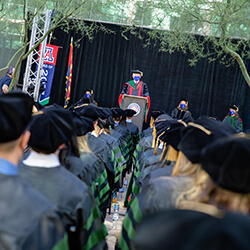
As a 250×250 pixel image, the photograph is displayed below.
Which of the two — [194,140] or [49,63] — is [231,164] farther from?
[49,63]

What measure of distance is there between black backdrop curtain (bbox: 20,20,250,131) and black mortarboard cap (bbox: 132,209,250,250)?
14.8m

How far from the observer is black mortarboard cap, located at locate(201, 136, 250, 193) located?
1247 millimetres

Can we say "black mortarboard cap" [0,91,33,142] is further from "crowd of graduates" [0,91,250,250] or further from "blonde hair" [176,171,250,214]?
"blonde hair" [176,171,250,214]

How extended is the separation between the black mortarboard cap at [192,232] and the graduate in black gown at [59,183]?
3.44 feet

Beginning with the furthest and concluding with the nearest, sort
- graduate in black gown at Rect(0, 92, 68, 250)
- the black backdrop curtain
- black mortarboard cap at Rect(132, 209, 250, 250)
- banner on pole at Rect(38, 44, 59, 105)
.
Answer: the black backdrop curtain → banner on pole at Rect(38, 44, 59, 105) → graduate in black gown at Rect(0, 92, 68, 250) → black mortarboard cap at Rect(132, 209, 250, 250)

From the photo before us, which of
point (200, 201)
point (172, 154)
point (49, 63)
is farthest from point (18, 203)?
point (49, 63)

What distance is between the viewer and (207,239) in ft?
2.56

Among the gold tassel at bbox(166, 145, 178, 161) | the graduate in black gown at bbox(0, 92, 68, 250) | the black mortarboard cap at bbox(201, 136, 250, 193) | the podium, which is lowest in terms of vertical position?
the podium

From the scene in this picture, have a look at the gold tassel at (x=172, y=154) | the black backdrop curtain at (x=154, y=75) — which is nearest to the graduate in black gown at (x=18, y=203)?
the gold tassel at (x=172, y=154)

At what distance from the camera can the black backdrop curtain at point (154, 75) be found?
15.4 meters

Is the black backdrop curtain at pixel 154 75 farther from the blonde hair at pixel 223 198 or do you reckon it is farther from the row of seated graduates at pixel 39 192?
the blonde hair at pixel 223 198

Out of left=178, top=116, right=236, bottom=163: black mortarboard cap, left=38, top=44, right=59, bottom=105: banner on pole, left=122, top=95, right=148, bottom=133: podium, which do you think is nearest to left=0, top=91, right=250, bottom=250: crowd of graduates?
left=178, top=116, right=236, bottom=163: black mortarboard cap

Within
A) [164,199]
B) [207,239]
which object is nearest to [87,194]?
[164,199]

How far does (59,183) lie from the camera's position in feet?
6.25
